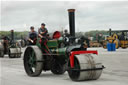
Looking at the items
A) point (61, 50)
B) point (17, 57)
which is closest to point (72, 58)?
point (61, 50)

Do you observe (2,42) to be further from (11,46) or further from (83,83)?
(83,83)

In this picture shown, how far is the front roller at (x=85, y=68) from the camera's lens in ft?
23.9

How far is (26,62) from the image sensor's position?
957 centimetres

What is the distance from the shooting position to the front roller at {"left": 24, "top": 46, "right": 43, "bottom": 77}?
29.0ft

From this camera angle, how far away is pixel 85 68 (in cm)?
731

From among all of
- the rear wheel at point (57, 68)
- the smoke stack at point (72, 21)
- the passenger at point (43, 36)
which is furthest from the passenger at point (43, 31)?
the smoke stack at point (72, 21)

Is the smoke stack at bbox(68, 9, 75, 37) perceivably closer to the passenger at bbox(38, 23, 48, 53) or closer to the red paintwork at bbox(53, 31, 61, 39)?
the red paintwork at bbox(53, 31, 61, 39)

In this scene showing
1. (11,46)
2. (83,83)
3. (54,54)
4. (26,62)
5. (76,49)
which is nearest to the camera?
(83,83)

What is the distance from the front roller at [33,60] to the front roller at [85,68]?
5.06 feet

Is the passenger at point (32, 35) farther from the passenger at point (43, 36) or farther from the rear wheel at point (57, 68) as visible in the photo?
the rear wheel at point (57, 68)

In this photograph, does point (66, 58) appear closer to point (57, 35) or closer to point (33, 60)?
point (57, 35)

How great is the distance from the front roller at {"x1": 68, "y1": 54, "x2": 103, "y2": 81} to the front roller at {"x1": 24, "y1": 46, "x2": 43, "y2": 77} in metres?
1.54

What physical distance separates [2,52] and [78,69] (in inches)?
549

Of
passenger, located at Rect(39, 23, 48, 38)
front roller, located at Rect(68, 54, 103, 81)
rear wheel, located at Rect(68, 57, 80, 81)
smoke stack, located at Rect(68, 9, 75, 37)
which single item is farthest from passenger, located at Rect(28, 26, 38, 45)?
front roller, located at Rect(68, 54, 103, 81)
